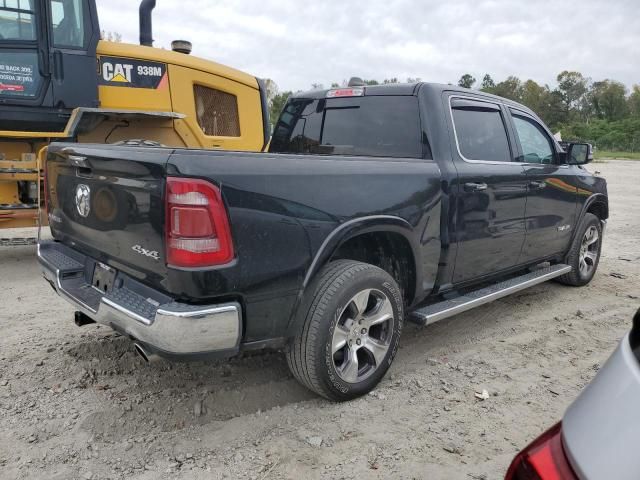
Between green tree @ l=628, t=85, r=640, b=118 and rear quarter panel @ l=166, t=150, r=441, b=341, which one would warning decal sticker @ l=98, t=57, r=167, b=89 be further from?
green tree @ l=628, t=85, r=640, b=118

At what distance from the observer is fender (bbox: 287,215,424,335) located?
2.82 metres

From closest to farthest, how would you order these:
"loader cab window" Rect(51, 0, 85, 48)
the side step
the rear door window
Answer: the side step < the rear door window < "loader cab window" Rect(51, 0, 85, 48)

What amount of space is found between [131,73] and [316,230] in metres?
4.58

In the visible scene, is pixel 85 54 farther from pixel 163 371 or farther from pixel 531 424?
pixel 531 424

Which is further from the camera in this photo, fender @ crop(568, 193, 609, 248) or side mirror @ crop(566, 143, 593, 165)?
fender @ crop(568, 193, 609, 248)

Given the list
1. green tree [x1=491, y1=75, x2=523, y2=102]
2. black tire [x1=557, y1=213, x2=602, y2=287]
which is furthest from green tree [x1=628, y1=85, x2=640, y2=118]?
black tire [x1=557, y1=213, x2=602, y2=287]

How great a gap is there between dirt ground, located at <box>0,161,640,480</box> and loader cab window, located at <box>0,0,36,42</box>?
3082 millimetres

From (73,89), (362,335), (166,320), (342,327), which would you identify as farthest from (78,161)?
(73,89)

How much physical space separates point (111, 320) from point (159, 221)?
61cm

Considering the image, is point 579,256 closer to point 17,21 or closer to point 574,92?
point 17,21

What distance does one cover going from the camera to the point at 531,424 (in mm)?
2959

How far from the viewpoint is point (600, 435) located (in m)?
1.06

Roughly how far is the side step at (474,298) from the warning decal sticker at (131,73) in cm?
459

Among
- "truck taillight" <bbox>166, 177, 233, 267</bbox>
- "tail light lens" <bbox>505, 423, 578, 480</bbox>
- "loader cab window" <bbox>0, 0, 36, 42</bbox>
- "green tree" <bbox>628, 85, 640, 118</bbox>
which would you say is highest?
"green tree" <bbox>628, 85, 640, 118</bbox>
